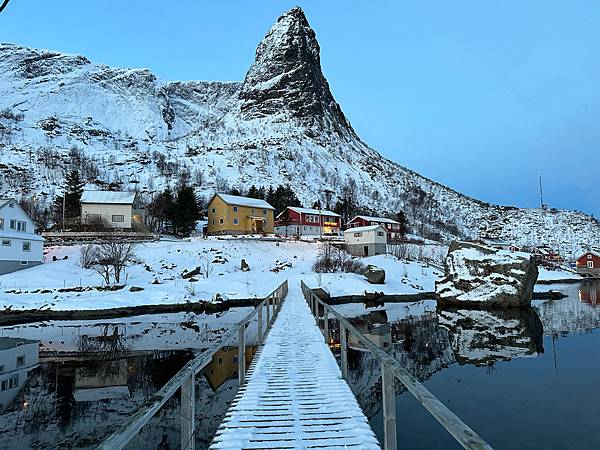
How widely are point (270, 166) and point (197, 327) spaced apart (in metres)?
124

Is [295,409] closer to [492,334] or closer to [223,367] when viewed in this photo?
[223,367]

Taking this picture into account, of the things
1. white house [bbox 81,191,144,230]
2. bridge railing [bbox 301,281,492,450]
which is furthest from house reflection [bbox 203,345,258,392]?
white house [bbox 81,191,144,230]

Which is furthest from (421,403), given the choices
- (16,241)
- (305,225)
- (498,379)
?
(305,225)

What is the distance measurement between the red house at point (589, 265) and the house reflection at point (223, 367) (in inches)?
3524

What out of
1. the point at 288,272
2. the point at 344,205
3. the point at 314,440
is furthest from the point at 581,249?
the point at 314,440

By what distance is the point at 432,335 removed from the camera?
19.8 meters

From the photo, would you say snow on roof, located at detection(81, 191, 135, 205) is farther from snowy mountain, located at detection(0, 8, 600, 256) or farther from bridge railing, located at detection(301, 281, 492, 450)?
bridge railing, located at detection(301, 281, 492, 450)

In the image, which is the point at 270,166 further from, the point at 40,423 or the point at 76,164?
the point at 40,423

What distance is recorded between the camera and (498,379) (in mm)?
12914

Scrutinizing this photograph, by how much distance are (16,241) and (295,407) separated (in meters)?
40.1

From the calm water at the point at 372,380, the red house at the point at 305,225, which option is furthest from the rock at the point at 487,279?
the red house at the point at 305,225

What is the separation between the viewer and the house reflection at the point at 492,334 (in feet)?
52.7

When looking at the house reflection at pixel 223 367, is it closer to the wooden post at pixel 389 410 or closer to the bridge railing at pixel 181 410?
the bridge railing at pixel 181 410

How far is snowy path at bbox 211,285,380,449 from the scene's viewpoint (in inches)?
209
